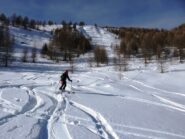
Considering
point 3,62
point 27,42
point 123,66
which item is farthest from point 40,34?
point 123,66

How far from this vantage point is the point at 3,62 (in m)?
65.8

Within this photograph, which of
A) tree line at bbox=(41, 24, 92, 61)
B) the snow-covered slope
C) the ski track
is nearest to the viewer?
the ski track

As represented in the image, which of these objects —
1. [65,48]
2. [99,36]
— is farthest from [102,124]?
[99,36]

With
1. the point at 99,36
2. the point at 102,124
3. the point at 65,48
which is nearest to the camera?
the point at 102,124

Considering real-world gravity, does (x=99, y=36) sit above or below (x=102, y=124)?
above

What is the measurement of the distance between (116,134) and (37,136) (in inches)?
102

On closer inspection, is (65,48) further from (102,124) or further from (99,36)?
(102,124)

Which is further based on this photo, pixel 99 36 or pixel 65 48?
pixel 99 36

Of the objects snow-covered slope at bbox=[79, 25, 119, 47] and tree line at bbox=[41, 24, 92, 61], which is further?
snow-covered slope at bbox=[79, 25, 119, 47]

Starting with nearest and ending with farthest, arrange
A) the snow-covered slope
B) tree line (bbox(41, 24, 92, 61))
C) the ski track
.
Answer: the ski track
tree line (bbox(41, 24, 92, 61))
the snow-covered slope

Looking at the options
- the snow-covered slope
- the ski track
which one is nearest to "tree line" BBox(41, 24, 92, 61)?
the snow-covered slope

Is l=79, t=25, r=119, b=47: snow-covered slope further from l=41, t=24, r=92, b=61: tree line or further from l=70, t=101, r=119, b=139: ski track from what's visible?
l=70, t=101, r=119, b=139: ski track

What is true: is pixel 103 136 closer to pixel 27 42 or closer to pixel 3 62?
pixel 3 62

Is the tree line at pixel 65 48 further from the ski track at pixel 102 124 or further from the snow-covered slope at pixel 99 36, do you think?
the ski track at pixel 102 124
